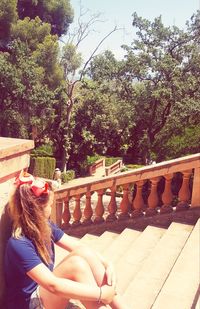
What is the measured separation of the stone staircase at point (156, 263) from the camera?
3086 mm

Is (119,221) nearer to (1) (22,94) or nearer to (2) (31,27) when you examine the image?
(1) (22,94)

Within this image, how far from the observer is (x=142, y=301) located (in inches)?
123

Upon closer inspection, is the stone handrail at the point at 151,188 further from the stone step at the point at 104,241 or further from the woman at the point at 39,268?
the woman at the point at 39,268

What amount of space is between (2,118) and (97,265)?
18259 mm

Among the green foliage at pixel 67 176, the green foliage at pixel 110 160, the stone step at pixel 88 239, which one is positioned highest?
the stone step at pixel 88 239

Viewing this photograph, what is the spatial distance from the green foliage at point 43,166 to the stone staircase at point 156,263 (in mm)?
15835

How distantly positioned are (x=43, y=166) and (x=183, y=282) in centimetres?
1816

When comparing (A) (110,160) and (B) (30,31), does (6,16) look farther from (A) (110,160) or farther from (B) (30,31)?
(A) (110,160)

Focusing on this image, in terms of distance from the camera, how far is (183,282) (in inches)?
129

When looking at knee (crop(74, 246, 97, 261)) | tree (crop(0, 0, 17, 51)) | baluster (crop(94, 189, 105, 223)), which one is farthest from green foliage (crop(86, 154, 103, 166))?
knee (crop(74, 246, 97, 261))

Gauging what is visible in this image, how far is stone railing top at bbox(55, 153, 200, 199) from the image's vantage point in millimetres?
4750

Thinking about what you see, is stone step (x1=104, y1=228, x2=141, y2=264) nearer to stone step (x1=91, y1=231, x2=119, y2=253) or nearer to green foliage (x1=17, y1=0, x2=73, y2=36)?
stone step (x1=91, y1=231, x2=119, y2=253)

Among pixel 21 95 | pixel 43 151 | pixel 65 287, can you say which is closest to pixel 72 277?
pixel 65 287

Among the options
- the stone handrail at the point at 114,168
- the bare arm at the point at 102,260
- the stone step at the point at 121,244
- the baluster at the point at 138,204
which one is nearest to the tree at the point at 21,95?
the stone handrail at the point at 114,168
